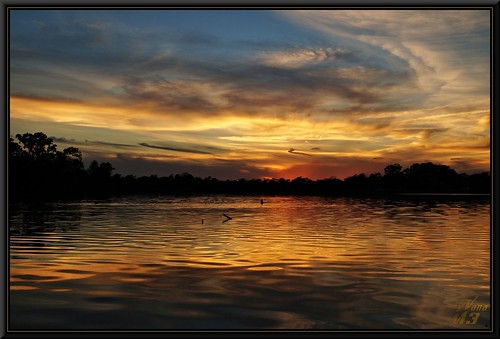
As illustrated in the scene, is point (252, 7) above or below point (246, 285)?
above

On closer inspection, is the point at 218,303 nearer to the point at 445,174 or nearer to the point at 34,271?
the point at 34,271

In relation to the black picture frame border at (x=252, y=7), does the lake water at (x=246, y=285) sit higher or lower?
lower

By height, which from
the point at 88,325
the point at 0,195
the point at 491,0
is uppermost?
the point at 491,0

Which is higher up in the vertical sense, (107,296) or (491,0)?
(491,0)

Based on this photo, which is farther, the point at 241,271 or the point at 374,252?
the point at 374,252

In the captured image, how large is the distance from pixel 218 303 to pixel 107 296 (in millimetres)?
2738

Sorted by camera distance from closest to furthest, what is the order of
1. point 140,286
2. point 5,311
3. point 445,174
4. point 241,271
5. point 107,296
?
point 5,311
point 107,296
point 140,286
point 241,271
point 445,174

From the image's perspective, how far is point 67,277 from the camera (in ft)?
49.9

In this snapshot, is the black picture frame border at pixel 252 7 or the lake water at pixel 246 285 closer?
the black picture frame border at pixel 252 7

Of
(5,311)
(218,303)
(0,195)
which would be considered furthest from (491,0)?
(5,311)

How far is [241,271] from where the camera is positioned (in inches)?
652

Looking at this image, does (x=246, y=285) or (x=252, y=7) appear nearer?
(x=252, y=7)

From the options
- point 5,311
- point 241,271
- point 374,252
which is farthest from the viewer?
point 374,252

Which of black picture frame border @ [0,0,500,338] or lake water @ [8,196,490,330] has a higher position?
black picture frame border @ [0,0,500,338]
